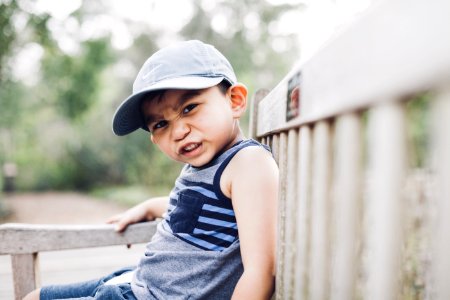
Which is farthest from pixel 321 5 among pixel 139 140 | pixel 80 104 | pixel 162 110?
pixel 162 110

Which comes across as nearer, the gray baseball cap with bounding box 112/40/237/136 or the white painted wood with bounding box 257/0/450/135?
the white painted wood with bounding box 257/0/450/135

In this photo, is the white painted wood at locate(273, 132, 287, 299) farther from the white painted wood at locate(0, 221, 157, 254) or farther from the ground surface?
the ground surface

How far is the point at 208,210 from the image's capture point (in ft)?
4.06

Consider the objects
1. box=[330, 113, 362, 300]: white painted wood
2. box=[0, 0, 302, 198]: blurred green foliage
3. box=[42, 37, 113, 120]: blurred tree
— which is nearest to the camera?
box=[330, 113, 362, 300]: white painted wood

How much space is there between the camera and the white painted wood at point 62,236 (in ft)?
5.37

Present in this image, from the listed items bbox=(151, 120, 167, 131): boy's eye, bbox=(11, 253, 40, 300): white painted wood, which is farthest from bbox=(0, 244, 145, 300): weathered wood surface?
bbox=(151, 120, 167, 131): boy's eye

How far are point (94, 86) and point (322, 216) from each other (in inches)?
464

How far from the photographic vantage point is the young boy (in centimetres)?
112

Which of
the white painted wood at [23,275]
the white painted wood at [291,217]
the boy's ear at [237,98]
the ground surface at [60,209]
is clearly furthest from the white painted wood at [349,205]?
the ground surface at [60,209]

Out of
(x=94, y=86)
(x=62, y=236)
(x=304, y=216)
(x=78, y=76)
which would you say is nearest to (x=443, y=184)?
(x=304, y=216)

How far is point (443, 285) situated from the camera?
40cm

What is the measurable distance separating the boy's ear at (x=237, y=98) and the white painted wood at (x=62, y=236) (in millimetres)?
696

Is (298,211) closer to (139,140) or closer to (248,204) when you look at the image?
(248,204)

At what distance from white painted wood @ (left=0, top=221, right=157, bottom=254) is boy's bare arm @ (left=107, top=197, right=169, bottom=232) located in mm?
34
